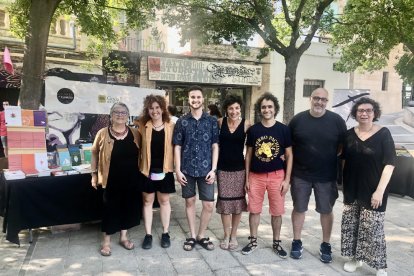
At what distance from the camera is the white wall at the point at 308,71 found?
1496 centimetres

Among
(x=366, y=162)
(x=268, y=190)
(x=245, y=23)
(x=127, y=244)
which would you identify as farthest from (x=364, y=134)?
(x=245, y=23)

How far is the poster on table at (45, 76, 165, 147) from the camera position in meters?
5.58

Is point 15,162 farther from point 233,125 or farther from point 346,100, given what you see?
point 346,100

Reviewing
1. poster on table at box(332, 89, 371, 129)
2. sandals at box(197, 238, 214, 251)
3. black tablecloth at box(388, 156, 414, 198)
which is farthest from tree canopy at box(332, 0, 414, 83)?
sandals at box(197, 238, 214, 251)

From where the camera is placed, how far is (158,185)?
146 inches

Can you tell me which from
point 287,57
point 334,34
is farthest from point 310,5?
point 287,57

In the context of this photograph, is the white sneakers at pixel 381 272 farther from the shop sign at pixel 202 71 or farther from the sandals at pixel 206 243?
the shop sign at pixel 202 71

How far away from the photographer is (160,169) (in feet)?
12.0

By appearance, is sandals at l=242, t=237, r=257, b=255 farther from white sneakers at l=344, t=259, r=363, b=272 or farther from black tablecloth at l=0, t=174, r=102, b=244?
black tablecloth at l=0, t=174, r=102, b=244

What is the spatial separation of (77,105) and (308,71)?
12279 millimetres

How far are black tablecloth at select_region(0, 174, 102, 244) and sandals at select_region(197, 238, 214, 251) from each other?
1.29 m

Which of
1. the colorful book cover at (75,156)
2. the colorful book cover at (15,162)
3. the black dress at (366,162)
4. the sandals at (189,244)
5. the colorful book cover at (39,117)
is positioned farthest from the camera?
the colorful book cover at (75,156)

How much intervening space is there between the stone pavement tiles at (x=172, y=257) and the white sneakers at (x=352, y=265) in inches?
2.0

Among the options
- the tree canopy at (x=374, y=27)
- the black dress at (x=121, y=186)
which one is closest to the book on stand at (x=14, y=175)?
the black dress at (x=121, y=186)
